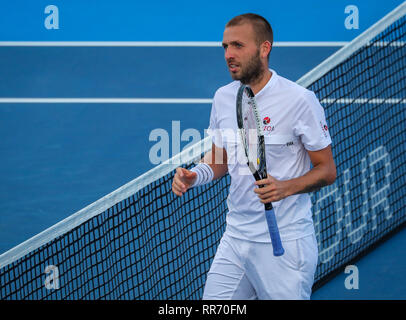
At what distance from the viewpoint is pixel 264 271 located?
2.66 metres

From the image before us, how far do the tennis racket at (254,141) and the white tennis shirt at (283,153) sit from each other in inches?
1.8

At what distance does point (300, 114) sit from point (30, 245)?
171 cm

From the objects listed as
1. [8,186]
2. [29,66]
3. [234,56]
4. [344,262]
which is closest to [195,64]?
[29,66]

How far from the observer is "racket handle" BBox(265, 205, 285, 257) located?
8.37ft

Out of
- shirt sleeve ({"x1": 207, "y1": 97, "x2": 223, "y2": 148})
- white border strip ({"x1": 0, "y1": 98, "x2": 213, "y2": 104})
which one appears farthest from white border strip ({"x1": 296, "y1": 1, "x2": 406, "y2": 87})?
white border strip ({"x1": 0, "y1": 98, "x2": 213, "y2": 104})

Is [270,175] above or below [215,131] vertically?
below

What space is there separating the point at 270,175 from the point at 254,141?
6.3 inches

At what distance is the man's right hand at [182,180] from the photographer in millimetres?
2572

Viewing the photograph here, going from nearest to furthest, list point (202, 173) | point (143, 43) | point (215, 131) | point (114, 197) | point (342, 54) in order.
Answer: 1. point (202, 173)
2. point (215, 131)
3. point (114, 197)
4. point (342, 54)
5. point (143, 43)

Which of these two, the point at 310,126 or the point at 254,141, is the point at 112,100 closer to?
the point at 254,141

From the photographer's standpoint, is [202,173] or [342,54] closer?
[202,173]
